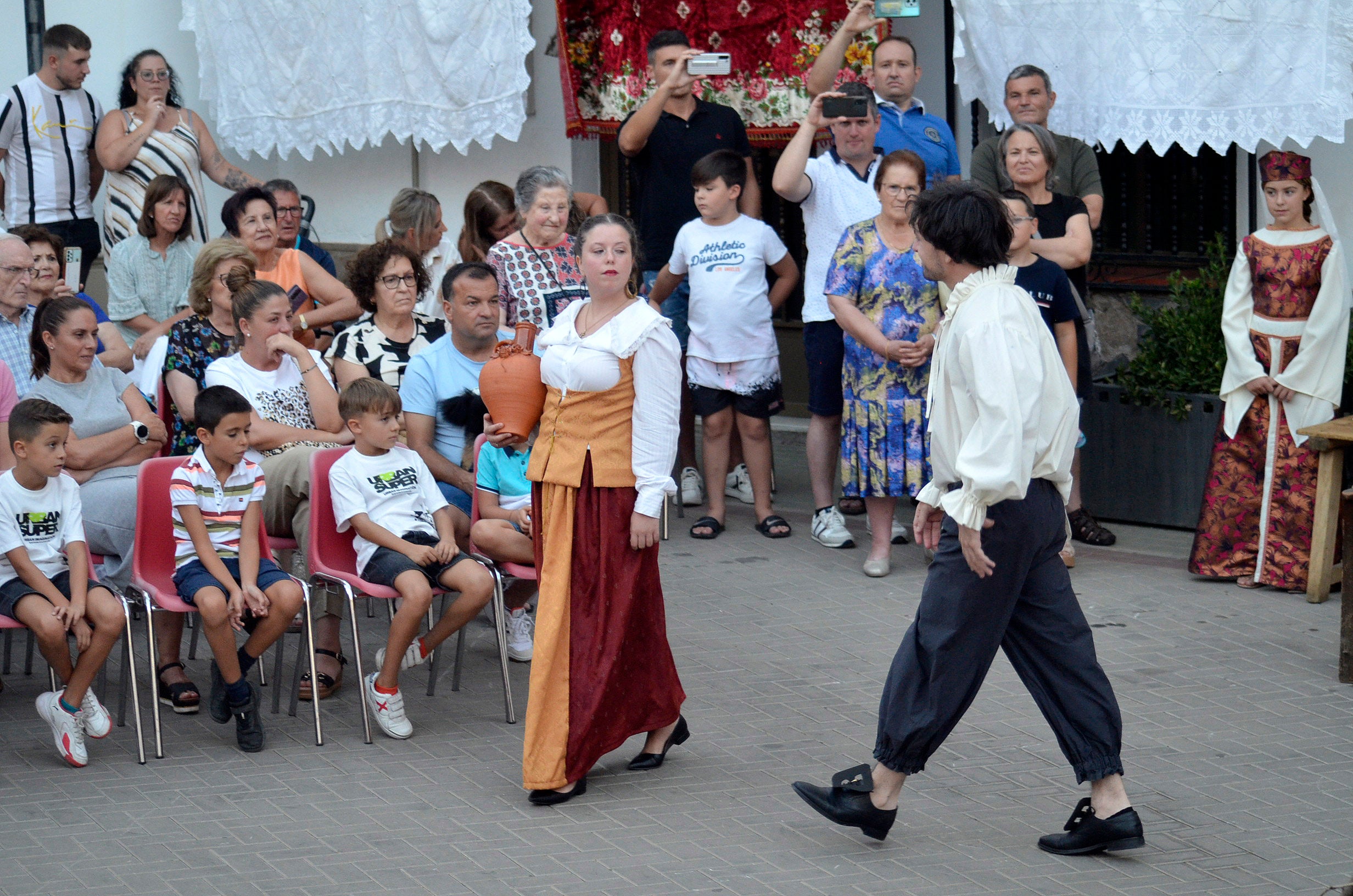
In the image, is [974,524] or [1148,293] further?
[1148,293]

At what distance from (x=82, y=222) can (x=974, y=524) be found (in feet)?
22.1

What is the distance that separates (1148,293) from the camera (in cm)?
831

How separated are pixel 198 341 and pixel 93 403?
58cm

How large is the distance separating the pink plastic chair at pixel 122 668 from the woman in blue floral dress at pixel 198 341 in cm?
81

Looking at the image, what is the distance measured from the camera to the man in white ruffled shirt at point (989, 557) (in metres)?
4.16

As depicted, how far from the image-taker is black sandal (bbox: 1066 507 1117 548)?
7.67 metres

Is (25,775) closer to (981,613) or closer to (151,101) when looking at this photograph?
(981,613)

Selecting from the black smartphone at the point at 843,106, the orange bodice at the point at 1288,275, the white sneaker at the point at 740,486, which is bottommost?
the white sneaker at the point at 740,486

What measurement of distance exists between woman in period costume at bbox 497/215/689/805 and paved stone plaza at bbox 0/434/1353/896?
25cm

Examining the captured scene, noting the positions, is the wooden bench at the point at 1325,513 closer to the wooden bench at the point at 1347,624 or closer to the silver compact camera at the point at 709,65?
the wooden bench at the point at 1347,624

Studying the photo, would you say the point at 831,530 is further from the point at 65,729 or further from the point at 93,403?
the point at 65,729

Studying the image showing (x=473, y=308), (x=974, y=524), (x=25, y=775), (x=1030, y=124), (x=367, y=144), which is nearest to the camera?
(x=974, y=524)

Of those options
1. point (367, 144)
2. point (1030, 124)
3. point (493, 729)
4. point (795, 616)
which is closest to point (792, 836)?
point (493, 729)

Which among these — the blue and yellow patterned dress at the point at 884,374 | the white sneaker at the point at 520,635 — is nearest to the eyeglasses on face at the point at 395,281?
the white sneaker at the point at 520,635
